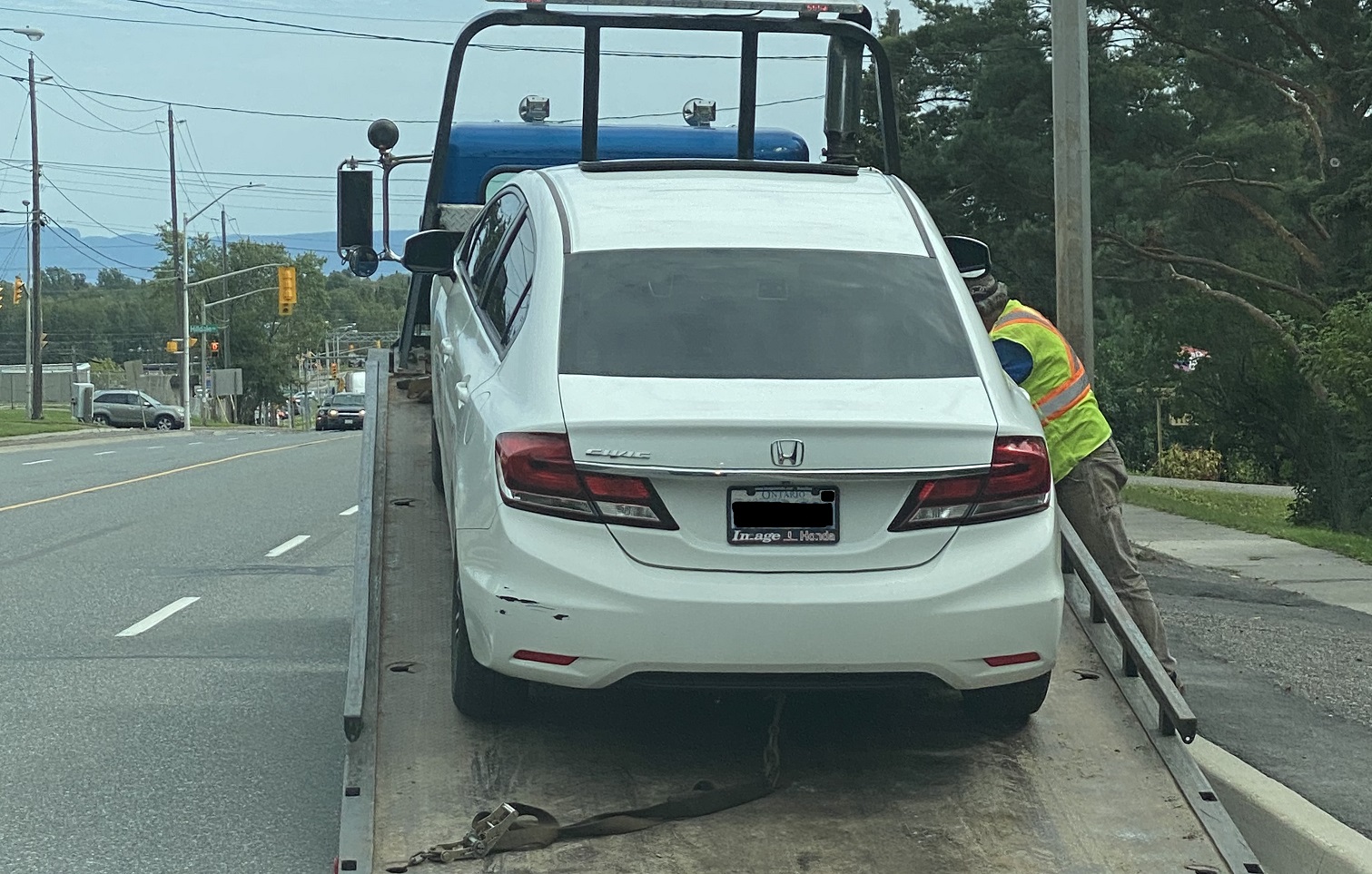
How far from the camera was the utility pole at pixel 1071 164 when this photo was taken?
13102mm

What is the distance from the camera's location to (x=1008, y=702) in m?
5.61

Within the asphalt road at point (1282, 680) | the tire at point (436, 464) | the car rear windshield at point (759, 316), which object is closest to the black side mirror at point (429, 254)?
the tire at point (436, 464)

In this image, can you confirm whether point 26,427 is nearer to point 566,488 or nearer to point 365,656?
point 365,656

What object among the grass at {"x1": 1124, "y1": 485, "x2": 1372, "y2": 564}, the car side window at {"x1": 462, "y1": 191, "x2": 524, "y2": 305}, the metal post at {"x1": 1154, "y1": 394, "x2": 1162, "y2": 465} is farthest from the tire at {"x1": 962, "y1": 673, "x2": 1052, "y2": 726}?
the metal post at {"x1": 1154, "y1": 394, "x2": 1162, "y2": 465}

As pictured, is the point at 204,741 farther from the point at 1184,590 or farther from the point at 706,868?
the point at 1184,590

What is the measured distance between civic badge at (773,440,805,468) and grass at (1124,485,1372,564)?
35.2 ft

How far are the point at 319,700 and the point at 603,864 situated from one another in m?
3.80

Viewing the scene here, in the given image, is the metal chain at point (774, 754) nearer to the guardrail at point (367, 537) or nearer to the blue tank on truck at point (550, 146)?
the guardrail at point (367, 537)

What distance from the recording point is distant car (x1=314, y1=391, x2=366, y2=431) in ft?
215

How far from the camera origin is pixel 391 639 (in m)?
6.00

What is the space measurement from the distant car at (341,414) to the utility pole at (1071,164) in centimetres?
5288

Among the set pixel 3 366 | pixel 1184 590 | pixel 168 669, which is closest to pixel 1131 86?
pixel 1184 590

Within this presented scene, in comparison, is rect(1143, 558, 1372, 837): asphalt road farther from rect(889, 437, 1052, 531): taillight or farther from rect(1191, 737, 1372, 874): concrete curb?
rect(889, 437, 1052, 531): taillight

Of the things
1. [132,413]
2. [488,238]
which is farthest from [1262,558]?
[132,413]
